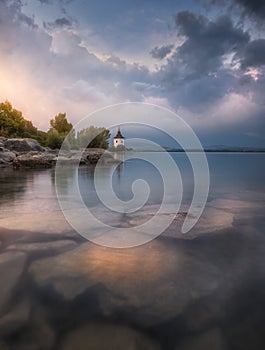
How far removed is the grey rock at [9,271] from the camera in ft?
14.0

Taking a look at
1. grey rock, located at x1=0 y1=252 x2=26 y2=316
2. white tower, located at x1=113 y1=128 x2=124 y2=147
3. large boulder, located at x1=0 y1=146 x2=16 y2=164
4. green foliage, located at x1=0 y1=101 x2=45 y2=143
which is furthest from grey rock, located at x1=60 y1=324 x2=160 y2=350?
white tower, located at x1=113 y1=128 x2=124 y2=147

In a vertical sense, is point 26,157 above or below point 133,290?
above

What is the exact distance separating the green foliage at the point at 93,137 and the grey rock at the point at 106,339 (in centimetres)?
6812

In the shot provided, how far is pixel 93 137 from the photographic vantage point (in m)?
70.5

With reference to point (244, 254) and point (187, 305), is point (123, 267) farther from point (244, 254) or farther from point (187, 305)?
point (244, 254)

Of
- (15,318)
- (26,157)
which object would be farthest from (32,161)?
(15,318)

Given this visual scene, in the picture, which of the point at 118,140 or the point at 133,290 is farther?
the point at 118,140

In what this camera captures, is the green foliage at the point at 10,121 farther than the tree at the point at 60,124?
No

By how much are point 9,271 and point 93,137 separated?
67.2 meters

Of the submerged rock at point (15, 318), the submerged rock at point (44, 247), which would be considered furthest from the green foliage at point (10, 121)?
the submerged rock at point (15, 318)

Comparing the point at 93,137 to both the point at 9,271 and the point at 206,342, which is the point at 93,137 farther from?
the point at 206,342

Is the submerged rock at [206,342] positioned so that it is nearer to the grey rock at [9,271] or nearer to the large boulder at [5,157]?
the grey rock at [9,271]

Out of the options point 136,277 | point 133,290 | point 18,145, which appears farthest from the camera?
point 18,145

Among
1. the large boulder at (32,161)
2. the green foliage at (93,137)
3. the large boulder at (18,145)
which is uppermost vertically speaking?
the green foliage at (93,137)
